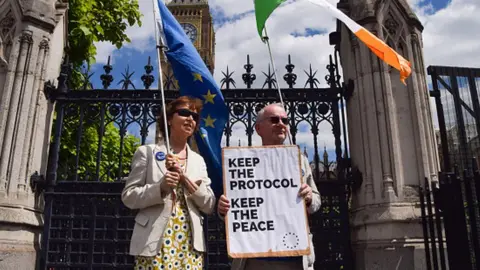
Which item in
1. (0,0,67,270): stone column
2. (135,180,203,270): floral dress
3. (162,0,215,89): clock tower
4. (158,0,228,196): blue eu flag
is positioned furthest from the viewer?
(162,0,215,89): clock tower

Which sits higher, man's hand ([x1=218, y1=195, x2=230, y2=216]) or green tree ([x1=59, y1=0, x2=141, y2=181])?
green tree ([x1=59, y1=0, x2=141, y2=181])

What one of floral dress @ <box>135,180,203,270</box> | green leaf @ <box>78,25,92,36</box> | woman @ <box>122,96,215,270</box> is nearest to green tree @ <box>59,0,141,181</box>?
green leaf @ <box>78,25,92,36</box>

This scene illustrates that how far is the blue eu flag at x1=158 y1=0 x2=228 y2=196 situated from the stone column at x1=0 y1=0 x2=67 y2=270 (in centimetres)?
281

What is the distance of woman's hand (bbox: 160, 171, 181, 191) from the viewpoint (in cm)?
270

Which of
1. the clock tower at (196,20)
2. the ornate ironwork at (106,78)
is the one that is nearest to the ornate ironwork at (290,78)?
the ornate ironwork at (106,78)

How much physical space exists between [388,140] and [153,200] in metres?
3.96

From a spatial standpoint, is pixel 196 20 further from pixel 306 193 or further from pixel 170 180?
pixel 170 180

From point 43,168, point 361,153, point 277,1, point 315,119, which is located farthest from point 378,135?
point 43,168

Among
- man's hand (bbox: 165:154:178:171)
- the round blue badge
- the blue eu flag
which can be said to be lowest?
man's hand (bbox: 165:154:178:171)

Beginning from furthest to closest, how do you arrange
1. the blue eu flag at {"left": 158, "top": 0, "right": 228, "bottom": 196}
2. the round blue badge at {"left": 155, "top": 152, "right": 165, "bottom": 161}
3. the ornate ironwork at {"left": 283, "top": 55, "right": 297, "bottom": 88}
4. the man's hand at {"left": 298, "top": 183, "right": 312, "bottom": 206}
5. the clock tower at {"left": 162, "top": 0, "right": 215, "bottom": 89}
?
the clock tower at {"left": 162, "top": 0, "right": 215, "bottom": 89} < the ornate ironwork at {"left": 283, "top": 55, "right": 297, "bottom": 88} < the blue eu flag at {"left": 158, "top": 0, "right": 228, "bottom": 196} < the man's hand at {"left": 298, "top": 183, "right": 312, "bottom": 206} < the round blue badge at {"left": 155, "top": 152, "right": 165, "bottom": 161}

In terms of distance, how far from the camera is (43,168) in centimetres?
614

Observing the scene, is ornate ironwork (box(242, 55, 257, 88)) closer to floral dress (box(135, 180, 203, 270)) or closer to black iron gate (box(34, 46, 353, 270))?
black iron gate (box(34, 46, 353, 270))

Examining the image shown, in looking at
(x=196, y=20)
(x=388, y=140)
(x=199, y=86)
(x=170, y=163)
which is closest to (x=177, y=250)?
(x=170, y=163)

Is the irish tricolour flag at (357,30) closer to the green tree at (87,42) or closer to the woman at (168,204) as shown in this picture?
the woman at (168,204)
